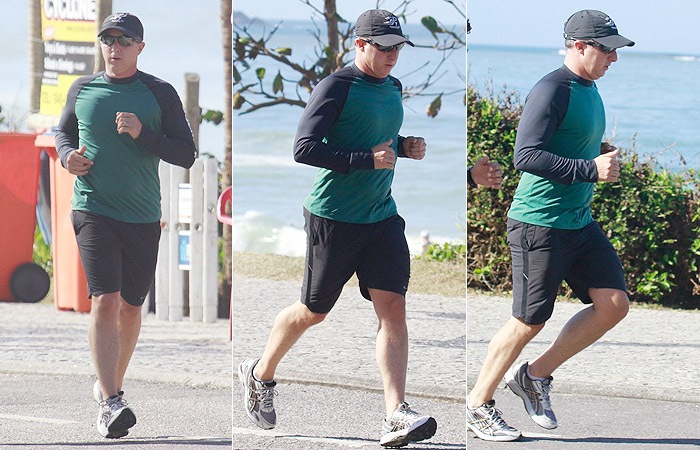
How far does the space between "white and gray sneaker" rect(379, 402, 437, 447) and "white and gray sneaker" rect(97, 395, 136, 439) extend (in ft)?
3.69

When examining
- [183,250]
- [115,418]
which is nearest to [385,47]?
[115,418]

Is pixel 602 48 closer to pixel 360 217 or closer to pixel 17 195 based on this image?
pixel 360 217

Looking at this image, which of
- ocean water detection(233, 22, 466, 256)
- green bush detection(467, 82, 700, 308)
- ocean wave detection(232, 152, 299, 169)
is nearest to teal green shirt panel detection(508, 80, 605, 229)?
ocean water detection(233, 22, 466, 256)

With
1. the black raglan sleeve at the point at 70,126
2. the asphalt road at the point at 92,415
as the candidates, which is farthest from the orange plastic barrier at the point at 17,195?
the black raglan sleeve at the point at 70,126

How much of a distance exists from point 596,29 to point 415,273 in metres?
1.01

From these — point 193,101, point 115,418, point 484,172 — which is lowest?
point 115,418

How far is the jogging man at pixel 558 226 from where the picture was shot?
3482 mm

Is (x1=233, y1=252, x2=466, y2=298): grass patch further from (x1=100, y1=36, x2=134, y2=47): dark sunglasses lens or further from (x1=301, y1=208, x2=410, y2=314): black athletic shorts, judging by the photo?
(x1=100, y1=36, x2=134, y2=47): dark sunglasses lens

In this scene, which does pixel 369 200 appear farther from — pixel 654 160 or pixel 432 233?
pixel 654 160

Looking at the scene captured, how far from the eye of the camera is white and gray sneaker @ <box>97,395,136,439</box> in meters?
3.92

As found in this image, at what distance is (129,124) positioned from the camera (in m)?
3.64

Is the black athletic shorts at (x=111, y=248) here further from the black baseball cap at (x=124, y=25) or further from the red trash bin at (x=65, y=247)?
the red trash bin at (x=65, y=247)

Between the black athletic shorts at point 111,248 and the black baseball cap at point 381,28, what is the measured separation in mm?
1413

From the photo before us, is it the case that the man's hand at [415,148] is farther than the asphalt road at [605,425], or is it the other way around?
the asphalt road at [605,425]
